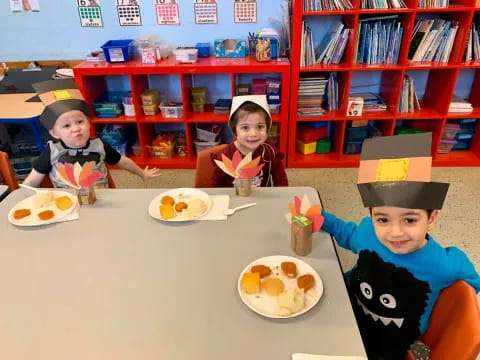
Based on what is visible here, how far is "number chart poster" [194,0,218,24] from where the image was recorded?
276 cm

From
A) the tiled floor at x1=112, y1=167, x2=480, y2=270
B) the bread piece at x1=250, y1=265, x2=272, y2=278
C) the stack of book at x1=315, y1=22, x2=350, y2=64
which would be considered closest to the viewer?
the bread piece at x1=250, y1=265, x2=272, y2=278

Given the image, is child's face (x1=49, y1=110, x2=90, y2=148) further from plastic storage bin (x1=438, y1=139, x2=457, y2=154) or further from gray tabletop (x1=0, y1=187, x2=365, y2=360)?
plastic storage bin (x1=438, y1=139, x2=457, y2=154)

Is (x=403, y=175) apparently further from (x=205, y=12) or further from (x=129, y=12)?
(x=129, y=12)

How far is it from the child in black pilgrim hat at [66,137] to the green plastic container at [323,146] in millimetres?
1714

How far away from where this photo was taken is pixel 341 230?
3.82 ft

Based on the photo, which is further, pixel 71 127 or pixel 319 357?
pixel 71 127

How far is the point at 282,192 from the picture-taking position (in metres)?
1.41

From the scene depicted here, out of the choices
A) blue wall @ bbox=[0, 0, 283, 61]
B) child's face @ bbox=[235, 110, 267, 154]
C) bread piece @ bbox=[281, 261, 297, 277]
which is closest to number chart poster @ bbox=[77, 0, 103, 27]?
blue wall @ bbox=[0, 0, 283, 61]

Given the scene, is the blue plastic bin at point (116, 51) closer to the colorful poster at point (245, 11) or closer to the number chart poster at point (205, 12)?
the number chart poster at point (205, 12)

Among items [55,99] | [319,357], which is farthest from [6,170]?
[319,357]

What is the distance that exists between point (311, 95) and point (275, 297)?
213 cm

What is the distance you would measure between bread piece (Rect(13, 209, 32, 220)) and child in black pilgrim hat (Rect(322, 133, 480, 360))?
1.07 metres

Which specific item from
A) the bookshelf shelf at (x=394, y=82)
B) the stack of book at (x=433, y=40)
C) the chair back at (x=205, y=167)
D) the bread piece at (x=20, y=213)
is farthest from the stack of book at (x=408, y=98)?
the bread piece at (x=20, y=213)

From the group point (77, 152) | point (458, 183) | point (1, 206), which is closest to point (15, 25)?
point (77, 152)
